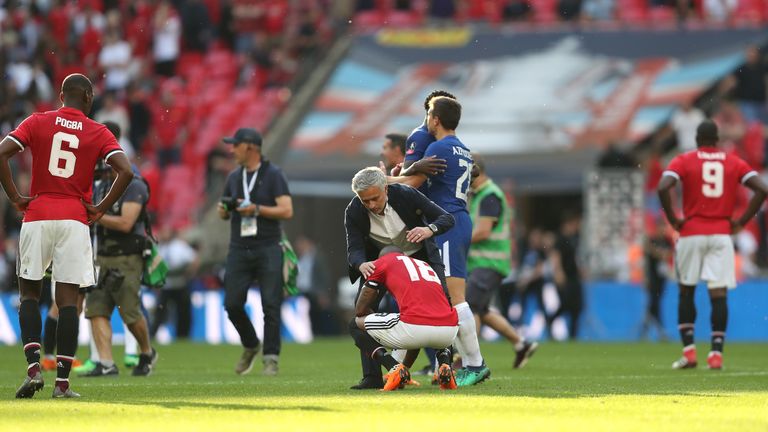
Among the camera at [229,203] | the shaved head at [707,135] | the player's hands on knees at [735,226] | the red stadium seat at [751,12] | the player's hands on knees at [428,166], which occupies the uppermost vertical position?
the red stadium seat at [751,12]

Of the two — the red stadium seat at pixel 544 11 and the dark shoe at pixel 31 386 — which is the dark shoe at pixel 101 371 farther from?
the red stadium seat at pixel 544 11

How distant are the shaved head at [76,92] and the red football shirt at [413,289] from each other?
2311mm

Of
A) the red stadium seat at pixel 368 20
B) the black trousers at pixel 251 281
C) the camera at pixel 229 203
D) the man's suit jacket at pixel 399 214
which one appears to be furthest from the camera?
the red stadium seat at pixel 368 20

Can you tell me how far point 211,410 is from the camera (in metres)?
9.36

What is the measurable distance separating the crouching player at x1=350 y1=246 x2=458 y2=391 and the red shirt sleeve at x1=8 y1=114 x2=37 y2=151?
8.24 ft

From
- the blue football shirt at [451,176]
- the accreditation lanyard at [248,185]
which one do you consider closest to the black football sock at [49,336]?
the accreditation lanyard at [248,185]

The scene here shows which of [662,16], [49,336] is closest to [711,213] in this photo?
[49,336]

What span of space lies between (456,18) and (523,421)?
2333 cm

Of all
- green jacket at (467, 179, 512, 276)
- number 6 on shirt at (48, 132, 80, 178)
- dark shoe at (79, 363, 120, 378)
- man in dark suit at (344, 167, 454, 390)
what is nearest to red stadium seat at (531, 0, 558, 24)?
green jacket at (467, 179, 512, 276)

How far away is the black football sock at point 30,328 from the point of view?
10484 mm

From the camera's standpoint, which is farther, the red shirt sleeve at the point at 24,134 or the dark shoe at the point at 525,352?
→ the dark shoe at the point at 525,352

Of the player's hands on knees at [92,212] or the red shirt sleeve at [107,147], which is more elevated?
the red shirt sleeve at [107,147]

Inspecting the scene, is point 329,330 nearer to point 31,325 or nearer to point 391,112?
point 391,112

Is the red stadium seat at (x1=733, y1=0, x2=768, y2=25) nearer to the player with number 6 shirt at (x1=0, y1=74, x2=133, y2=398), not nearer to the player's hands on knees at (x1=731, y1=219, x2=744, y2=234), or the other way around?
the player's hands on knees at (x1=731, y1=219, x2=744, y2=234)
